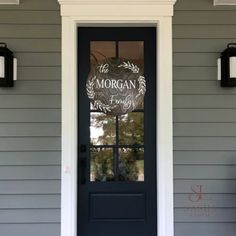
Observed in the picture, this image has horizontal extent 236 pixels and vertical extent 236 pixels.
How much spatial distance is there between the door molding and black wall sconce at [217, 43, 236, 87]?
1.41ft

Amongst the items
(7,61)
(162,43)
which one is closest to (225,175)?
(162,43)

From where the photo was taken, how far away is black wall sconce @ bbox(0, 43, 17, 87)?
326 cm

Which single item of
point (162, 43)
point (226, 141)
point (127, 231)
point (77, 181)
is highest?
point (162, 43)

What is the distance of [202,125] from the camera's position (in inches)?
135

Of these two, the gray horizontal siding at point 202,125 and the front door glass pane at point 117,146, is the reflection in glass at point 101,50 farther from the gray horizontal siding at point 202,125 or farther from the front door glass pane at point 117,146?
the gray horizontal siding at point 202,125

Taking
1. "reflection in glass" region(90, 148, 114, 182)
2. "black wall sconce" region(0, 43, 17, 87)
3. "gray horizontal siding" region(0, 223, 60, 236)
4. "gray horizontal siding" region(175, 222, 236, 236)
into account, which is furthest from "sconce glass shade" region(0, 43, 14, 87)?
"gray horizontal siding" region(175, 222, 236, 236)

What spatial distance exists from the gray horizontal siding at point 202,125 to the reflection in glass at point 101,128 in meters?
0.57

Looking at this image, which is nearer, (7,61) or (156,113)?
(7,61)

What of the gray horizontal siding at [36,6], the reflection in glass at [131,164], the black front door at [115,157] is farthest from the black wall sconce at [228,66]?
the gray horizontal siding at [36,6]

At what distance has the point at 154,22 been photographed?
3.45 metres

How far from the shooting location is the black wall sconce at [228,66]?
329 centimetres

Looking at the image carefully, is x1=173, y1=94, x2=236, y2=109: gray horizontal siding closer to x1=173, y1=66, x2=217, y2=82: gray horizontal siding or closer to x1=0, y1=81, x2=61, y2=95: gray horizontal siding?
x1=173, y1=66, x2=217, y2=82: gray horizontal siding

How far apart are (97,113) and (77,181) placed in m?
0.62

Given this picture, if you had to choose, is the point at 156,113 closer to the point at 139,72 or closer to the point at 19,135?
the point at 139,72
